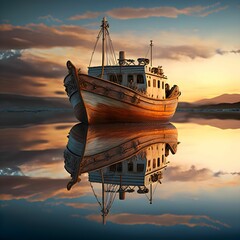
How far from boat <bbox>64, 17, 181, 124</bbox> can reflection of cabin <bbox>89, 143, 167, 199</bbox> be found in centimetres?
1311

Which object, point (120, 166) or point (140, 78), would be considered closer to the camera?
point (120, 166)

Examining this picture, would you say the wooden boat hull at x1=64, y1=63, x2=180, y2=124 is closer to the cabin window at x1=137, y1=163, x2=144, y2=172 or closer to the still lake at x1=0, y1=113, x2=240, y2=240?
the still lake at x1=0, y1=113, x2=240, y2=240

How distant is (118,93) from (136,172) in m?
17.5

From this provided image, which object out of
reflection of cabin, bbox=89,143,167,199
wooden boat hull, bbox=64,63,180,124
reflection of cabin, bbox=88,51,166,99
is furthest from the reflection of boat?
reflection of cabin, bbox=88,51,166,99

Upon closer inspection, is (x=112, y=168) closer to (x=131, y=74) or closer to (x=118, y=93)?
(x=118, y=93)

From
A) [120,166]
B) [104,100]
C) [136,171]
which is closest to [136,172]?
[136,171]

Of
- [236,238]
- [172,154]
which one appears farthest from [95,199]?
[172,154]

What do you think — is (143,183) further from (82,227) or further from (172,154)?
(172,154)

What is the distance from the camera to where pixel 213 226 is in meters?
6.63

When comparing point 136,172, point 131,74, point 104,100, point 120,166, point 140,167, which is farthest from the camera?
point 131,74

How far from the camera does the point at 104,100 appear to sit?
92.7 feet

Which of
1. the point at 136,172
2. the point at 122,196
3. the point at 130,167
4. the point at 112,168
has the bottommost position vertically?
the point at 122,196

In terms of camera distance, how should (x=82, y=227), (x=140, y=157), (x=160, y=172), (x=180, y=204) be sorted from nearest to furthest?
(x=82, y=227) → (x=180, y=204) → (x=160, y=172) → (x=140, y=157)

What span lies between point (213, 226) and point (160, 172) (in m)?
5.52
